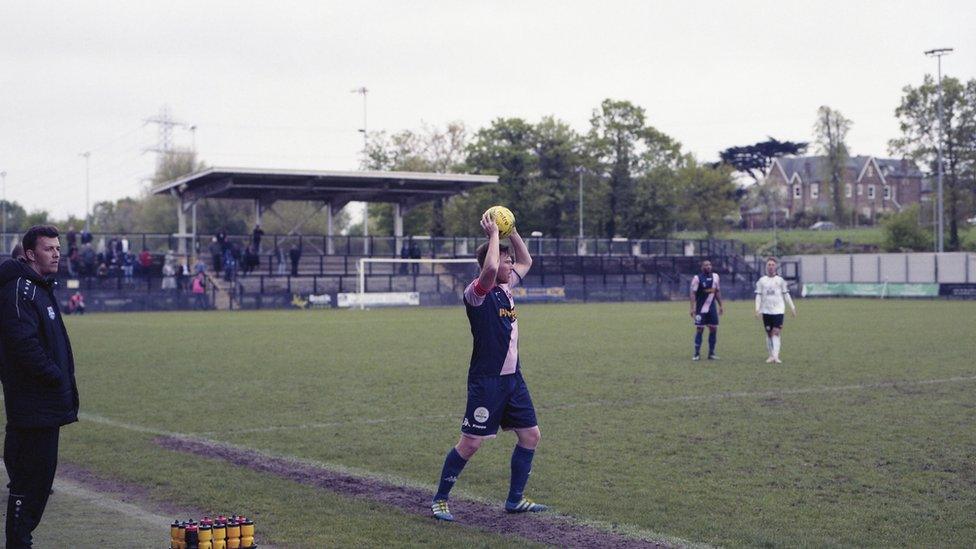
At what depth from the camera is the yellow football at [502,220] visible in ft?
24.3

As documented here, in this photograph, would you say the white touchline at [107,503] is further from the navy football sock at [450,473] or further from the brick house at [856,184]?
the brick house at [856,184]

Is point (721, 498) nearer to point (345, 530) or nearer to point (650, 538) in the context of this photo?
point (650, 538)

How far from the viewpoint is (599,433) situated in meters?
11.4

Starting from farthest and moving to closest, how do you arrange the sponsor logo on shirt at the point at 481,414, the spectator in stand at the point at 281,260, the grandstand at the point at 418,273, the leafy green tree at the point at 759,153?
the leafy green tree at the point at 759,153
the spectator in stand at the point at 281,260
the grandstand at the point at 418,273
the sponsor logo on shirt at the point at 481,414

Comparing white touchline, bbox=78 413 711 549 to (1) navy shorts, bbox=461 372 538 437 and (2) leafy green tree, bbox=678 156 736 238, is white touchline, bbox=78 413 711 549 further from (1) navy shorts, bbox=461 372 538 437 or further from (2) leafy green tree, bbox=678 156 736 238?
(2) leafy green tree, bbox=678 156 736 238

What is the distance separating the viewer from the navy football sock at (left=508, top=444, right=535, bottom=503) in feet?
25.6

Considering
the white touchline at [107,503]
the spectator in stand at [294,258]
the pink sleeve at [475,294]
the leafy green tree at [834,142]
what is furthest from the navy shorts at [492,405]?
the leafy green tree at [834,142]

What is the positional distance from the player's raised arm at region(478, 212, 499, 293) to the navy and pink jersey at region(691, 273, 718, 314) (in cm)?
1323

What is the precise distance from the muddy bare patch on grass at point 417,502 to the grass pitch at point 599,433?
0.19 meters

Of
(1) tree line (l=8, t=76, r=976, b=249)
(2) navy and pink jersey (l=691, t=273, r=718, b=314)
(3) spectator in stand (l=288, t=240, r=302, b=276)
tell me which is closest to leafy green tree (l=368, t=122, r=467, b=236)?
(1) tree line (l=8, t=76, r=976, b=249)

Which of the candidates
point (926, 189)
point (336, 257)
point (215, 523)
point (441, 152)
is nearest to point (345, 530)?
point (215, 523)

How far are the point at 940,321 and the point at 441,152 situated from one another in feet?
179

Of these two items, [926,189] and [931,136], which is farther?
[926,189]

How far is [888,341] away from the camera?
941 inches
